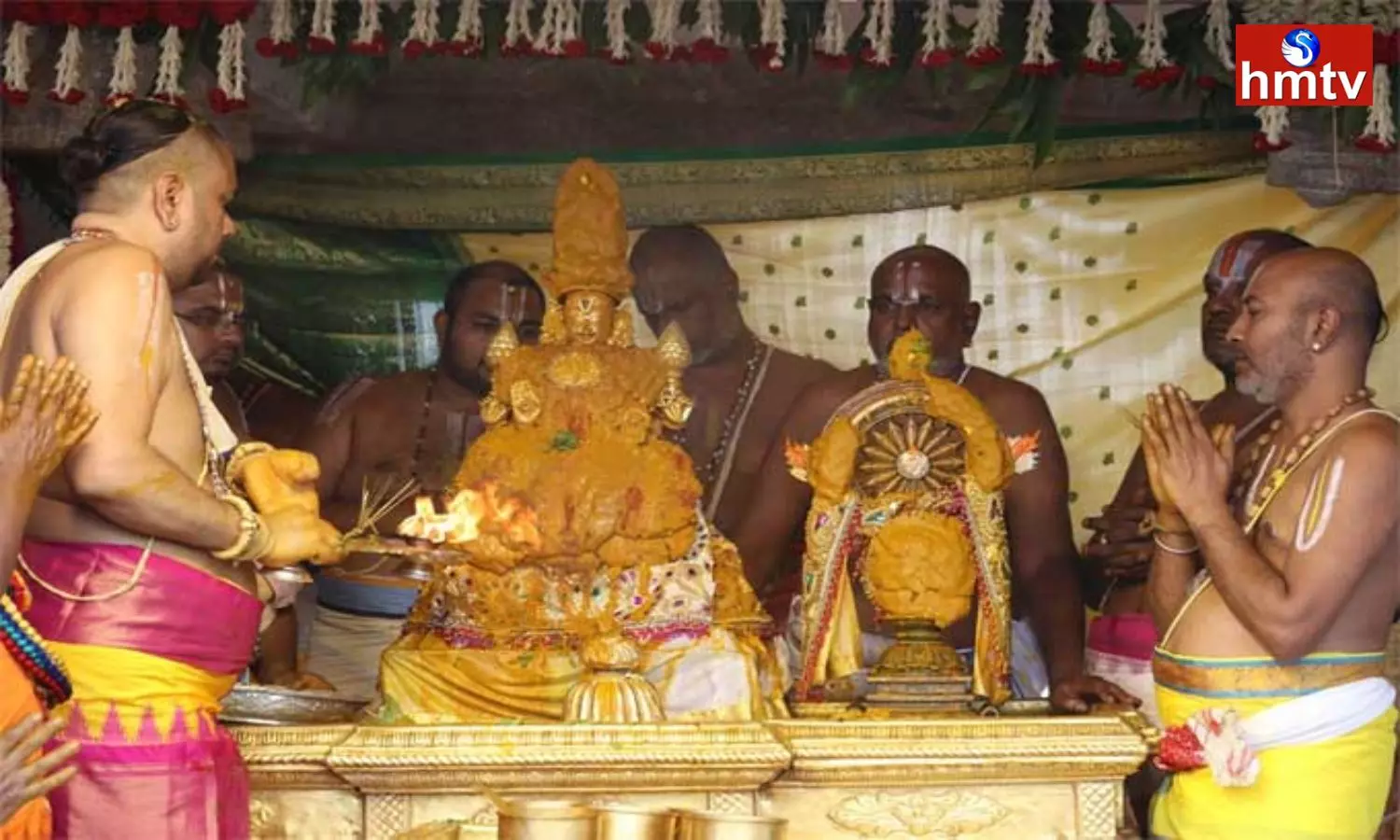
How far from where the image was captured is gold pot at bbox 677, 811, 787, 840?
13.7ft

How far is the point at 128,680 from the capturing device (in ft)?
14.3

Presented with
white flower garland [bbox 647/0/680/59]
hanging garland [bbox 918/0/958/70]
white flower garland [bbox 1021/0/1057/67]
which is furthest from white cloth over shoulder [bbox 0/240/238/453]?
white flower garland [bbox 1021/0/1057/67]

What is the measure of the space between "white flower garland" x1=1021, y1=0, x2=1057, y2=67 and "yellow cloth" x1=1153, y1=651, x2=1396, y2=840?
198cm

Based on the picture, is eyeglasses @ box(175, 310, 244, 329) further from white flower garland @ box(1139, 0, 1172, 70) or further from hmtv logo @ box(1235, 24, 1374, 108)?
hmtv logo @ box(1235, 24, 1374, 108)

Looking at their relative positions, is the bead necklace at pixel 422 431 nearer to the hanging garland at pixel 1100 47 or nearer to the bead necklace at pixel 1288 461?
the hanging garland at pixel 1100 47

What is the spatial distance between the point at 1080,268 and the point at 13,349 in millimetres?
3800

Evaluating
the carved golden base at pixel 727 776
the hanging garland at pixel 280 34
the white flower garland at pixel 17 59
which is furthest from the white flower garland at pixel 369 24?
the carved golden base at pixel 727 776

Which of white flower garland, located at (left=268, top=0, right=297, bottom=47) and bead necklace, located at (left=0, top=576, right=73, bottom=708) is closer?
bead necklace, located at (left=0, top=576, right=73, bottom=708)

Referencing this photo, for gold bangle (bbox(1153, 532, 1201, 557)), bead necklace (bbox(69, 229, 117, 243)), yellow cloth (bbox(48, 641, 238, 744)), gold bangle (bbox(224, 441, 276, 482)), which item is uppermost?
bead necklace (bbox(69, 229, 117, 243))

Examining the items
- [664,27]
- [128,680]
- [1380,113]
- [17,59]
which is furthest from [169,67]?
[1380,113]

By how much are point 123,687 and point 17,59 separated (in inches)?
104

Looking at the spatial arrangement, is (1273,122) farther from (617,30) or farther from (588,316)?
(588,316)

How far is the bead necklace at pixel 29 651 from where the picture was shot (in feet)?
13.3

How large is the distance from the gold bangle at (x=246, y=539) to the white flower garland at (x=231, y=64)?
7.26 ft
